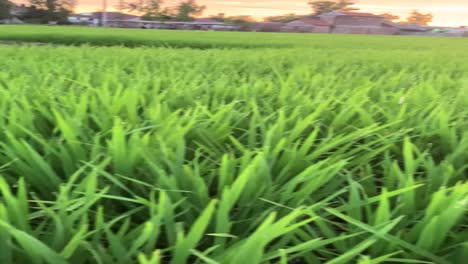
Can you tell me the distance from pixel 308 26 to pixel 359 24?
15.7 feet

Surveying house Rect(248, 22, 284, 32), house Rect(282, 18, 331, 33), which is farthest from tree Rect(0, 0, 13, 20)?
house Rect(282, 18, 331, 33)

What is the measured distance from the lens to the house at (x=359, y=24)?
47.9 meters

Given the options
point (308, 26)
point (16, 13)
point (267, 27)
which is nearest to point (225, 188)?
point (267, 27)

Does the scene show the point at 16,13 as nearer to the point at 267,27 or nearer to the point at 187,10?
the point at 187,10

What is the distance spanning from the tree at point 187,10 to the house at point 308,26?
10.8 m

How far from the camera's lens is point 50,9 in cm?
5472

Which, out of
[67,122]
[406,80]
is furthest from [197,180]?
[406,80]

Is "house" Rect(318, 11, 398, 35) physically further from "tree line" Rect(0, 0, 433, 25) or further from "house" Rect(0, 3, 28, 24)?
"house" Rect(0, 3, 28, 24)

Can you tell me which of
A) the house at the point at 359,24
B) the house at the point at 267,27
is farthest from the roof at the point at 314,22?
the house at the point at 267,27

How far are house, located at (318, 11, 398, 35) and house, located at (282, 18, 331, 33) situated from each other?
2.26ft

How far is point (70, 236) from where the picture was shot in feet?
2.28

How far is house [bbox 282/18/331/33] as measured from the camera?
1925 inches

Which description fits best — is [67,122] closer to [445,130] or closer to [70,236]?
[70,236]

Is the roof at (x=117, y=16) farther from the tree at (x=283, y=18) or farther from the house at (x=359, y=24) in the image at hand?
the house at (x=359, y=24)
